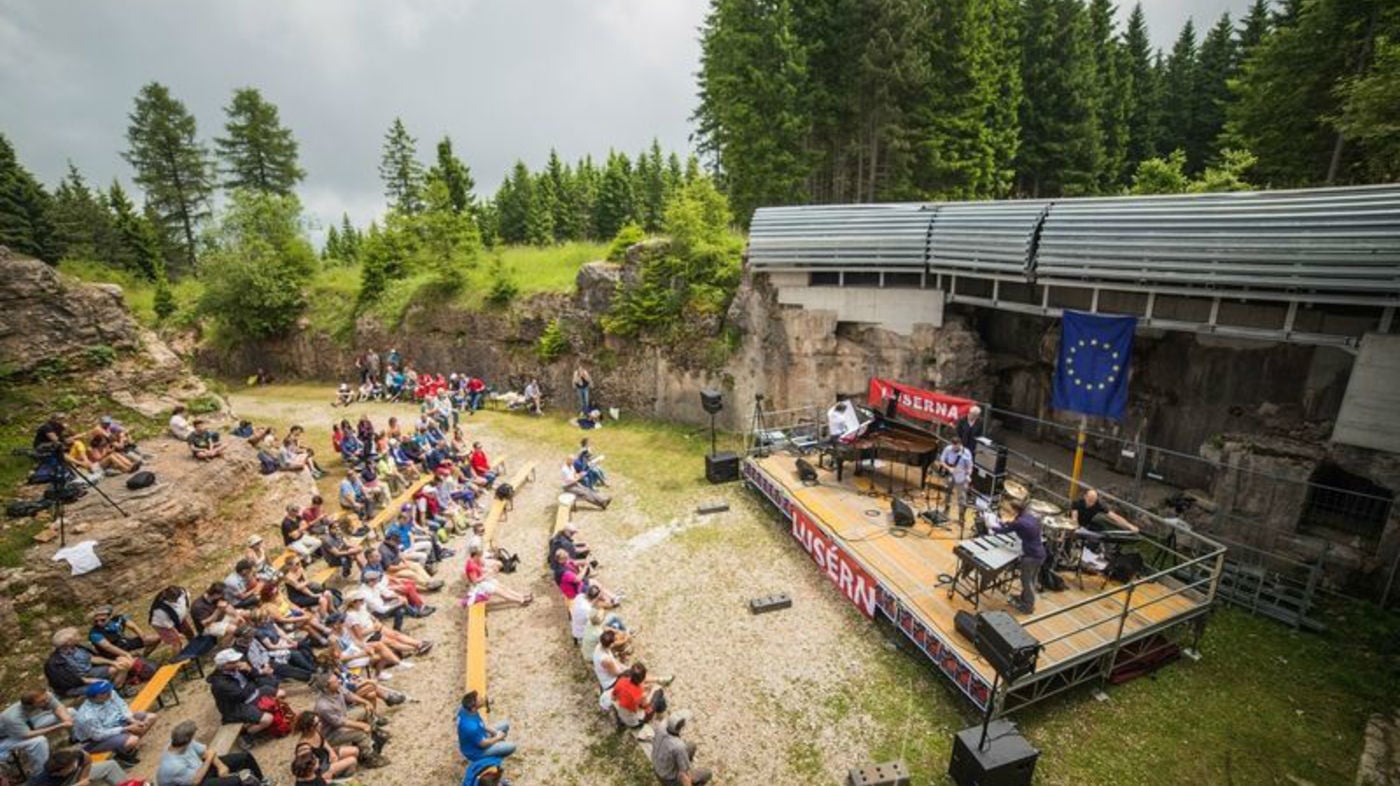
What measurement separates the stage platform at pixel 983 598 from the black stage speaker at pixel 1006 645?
16.0 inches

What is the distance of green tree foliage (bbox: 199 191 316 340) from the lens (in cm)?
2905

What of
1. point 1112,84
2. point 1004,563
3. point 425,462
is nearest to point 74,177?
point 425,462

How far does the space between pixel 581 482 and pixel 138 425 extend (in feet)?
36.6

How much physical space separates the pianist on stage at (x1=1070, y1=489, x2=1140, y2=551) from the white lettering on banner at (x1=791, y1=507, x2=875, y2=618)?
11.5ft

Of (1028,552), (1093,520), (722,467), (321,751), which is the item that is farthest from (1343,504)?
(321,751)

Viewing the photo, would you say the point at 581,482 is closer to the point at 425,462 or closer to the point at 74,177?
the point at 425,462

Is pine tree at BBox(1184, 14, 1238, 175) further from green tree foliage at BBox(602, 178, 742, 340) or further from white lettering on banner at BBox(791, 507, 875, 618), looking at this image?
white lettering on banner at BBox(791, 507, 875, 618)

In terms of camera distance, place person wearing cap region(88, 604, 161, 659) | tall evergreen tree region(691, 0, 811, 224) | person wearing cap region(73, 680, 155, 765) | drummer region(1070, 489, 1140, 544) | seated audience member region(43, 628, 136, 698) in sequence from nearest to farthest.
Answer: person wearing cap region(73, 680, 155, 765) → seated audience member region(43, 628, 136, 698) → person wearing cap region(88, 604, 161, 659) → drummer region(1070, 489, 1140, 544) → tall evergreen tree region(691, 0, 811, 224)

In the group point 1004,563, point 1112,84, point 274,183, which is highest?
point 1112,84

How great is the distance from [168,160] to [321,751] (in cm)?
5351

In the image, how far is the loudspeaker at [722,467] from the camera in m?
15.9

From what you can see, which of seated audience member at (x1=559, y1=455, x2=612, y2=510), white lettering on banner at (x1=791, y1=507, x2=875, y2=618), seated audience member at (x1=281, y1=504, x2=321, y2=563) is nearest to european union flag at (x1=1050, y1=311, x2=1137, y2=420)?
white lettering on banner at (x1=791, y1=507, x2=875, y2=618)

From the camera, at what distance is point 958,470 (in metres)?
11.2

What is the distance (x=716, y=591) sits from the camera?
10938 mm
